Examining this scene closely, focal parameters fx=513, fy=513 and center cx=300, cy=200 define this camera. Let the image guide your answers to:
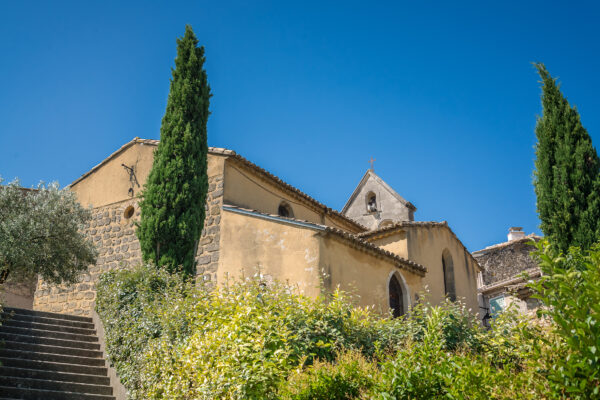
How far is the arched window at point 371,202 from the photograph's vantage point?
31.0 metres

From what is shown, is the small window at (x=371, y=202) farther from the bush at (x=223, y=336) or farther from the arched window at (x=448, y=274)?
the bush at (x=223, y=336)

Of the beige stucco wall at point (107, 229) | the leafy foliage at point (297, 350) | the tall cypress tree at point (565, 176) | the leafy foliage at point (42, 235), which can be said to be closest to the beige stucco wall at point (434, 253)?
the tall cypress tree at point (565, 176)

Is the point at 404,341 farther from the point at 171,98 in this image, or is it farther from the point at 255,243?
the point at 171,98

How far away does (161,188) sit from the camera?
537 inches

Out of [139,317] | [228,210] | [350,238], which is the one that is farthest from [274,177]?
[139,317]

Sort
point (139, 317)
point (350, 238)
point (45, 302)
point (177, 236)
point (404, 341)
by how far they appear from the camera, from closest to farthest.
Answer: point (404, 341), point (139, 317), point (177, 236), point (350, 238), point (45, 302)

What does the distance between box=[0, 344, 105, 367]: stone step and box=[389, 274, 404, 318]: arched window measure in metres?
9.02

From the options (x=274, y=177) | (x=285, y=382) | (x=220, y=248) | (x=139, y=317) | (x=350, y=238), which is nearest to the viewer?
(x=285, y=382)

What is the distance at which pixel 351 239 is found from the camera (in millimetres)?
14500

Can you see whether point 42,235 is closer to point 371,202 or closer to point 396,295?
point 396,295

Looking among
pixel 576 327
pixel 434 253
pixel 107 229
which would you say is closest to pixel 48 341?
Result: pixel 107 229

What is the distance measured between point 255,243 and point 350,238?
2724 millimetres

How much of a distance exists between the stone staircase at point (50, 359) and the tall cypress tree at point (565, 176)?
402 inches

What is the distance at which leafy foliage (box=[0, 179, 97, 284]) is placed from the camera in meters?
13.9
